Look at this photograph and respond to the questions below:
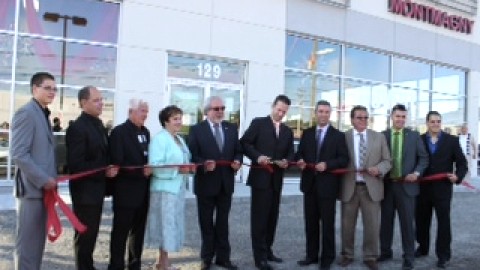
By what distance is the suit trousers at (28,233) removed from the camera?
4.52 meters

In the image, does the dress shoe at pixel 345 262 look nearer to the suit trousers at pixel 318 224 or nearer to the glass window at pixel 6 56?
the suit trousers at pixel 318 224

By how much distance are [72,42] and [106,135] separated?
26.5 ft

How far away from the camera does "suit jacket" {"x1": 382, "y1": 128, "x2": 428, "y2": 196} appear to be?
6.52 m

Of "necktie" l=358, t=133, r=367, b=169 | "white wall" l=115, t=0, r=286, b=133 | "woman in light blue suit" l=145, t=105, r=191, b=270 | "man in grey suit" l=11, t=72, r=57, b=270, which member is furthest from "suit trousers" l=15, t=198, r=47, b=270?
"white wall" l=115, t=0, r=286, b=133

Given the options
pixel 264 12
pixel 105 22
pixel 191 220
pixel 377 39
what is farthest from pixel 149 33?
pixel 377 39

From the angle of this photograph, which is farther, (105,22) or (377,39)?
(377,39)

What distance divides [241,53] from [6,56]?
588 centimetres

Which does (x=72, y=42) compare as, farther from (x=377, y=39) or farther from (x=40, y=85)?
(x=377, y=39)

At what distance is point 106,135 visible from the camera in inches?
208

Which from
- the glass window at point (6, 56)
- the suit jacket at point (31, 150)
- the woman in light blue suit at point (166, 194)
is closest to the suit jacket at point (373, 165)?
the woman in light blue suit at point (166, 194)

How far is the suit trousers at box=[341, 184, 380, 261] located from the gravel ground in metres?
0.22

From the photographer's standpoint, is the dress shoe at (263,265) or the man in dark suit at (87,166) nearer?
the man in dark suit at (87,166)

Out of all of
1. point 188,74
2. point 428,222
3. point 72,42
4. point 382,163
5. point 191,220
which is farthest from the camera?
point 188,74

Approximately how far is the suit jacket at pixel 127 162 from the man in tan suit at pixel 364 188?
2.54 m
